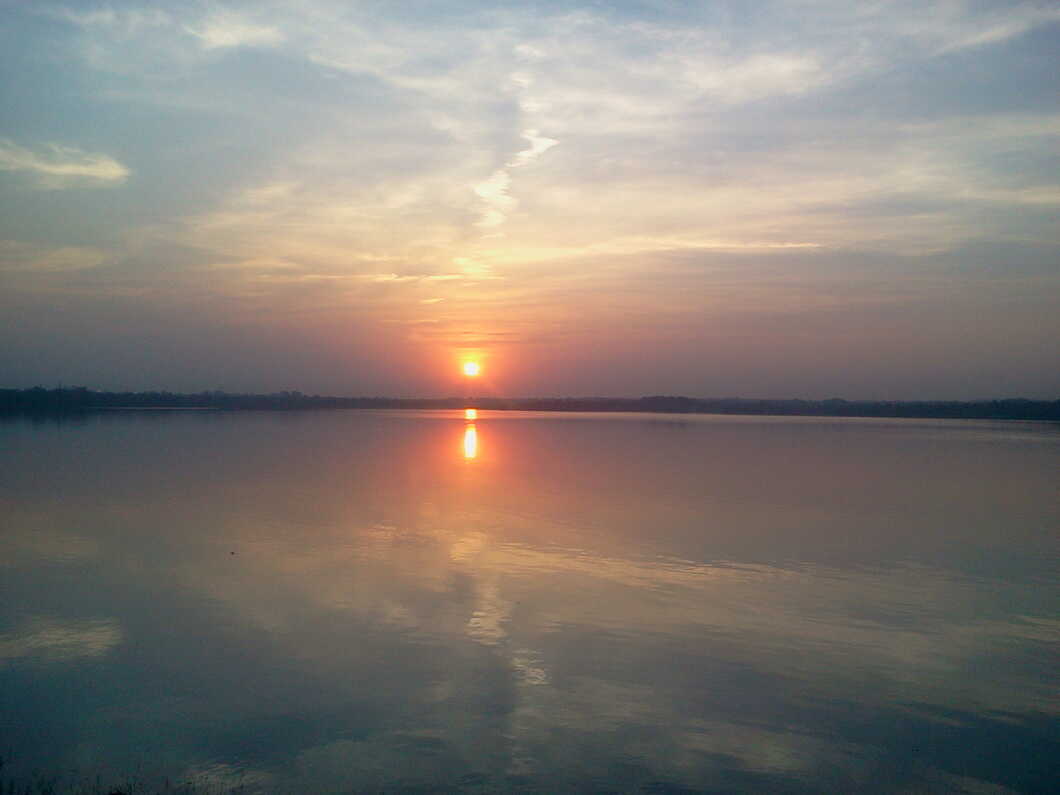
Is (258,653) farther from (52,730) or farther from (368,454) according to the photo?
(368,454)

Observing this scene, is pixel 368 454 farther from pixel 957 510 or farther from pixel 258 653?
pixel 258 653

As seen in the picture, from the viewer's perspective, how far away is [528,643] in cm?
927

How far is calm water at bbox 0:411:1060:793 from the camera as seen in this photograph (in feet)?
21.4

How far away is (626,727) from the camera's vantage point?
7152 millimetres

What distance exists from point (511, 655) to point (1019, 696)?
4.72m

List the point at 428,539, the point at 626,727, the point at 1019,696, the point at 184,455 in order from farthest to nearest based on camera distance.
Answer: the point at 184,455
the point at 428,539
the point at 1019,696
the point at 626,727

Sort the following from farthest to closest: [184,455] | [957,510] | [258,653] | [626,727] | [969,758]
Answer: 1. [184,455]
2. [957,510]
3. [258,653]
4. [626,727]
5. [969,758]

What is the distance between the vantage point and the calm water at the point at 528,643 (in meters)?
6.53

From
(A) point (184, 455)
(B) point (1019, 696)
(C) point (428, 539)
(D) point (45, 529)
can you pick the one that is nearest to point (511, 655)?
(B) point (1019, 696)

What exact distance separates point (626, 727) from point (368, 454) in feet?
94.5

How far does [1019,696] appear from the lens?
7.96 m

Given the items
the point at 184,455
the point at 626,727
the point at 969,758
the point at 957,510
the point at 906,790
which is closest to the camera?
the point at 906,790

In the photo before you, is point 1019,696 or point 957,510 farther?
point 957,510

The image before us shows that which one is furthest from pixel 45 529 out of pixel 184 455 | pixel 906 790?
pixel 184 455
